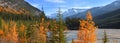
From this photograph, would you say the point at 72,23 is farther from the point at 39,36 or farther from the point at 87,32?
the point at 87,32

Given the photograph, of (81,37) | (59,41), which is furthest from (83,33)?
(59,41)

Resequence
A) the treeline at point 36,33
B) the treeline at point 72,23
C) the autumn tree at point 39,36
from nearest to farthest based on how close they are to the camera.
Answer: the treeline at point 36,33, the autumn tree at point 39,36, the treeline at point 72,23

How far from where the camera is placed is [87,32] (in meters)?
24.2

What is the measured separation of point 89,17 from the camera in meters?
23.5

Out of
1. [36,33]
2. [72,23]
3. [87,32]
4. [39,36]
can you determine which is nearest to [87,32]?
[87,32]

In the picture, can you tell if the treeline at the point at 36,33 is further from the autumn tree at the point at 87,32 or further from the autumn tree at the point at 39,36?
the autumn tree at the point at 87,32

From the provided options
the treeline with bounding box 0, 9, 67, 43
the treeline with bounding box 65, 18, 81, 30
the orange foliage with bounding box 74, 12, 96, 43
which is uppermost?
the orange foliage with bounding box 74, 12, 96, 43

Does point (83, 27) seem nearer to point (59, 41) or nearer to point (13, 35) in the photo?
point (59, 41)

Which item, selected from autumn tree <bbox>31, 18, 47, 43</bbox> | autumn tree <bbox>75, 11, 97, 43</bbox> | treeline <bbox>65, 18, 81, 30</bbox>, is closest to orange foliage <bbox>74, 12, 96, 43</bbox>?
autumn tree <bbox>75, 11, 97, 43</bbox>

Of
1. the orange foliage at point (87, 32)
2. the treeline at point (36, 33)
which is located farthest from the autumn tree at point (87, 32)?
the treeline at point (36, 33)

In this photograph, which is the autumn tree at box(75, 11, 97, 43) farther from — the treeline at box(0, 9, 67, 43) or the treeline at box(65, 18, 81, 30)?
the treeline at box(65, 18, 81, 30)

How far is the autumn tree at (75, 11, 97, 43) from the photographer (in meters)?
23.8

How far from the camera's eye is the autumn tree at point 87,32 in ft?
78.2

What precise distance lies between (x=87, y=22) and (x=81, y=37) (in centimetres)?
113
